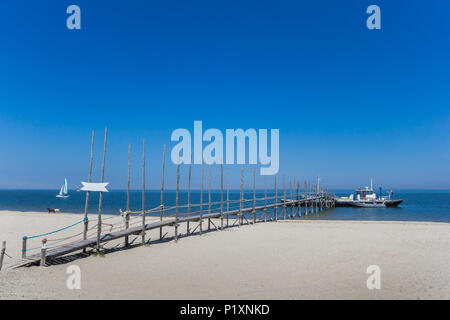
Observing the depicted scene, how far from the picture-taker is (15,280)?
7.65 meters

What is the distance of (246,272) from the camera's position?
28.6ft

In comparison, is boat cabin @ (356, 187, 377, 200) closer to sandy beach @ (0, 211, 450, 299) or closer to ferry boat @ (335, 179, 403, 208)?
ferry boat @ (335, 179, 403, 208)

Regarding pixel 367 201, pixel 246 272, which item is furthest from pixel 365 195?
pixel 246 272

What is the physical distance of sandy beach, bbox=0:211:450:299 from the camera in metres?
6.93

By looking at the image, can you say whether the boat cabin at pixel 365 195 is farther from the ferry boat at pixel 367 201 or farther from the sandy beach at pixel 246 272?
the sandy beach at pixel 246 272

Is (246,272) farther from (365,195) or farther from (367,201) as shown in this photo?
(365,195)

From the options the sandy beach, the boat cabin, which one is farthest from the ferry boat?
the sandy beach

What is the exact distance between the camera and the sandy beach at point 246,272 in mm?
6926

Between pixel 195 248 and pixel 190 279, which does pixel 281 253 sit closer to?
pixel 195 248

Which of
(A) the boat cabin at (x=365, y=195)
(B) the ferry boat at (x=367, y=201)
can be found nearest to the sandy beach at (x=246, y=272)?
(B) the ferry boat at (x=367, y=201)
